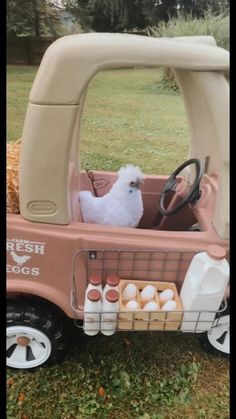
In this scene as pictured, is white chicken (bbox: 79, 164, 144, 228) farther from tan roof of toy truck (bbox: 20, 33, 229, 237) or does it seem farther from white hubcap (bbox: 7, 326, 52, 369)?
white hubcap (bbox: 7, 326, 52, 369)

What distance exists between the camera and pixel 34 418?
3.03 ft

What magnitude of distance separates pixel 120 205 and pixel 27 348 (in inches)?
16.7

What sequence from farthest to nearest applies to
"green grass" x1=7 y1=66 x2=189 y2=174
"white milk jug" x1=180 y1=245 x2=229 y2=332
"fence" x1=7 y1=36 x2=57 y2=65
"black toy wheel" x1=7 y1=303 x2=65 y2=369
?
"green grass" x1=7 y1=66 x2=189 y2=174 → "fence" x1=7 y1=36 x2=57 y2=65 → "black toy wheel" x1=7 y1=303 x2=65 y2=369 → "white milk jug" x1=180 y1=245 x2=229 y2=332

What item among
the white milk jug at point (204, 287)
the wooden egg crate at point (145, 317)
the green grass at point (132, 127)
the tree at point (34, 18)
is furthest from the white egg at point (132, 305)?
the tree at point (34, 18)

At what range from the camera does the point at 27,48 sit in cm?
108

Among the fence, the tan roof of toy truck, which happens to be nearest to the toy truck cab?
the tan roof of toy truck

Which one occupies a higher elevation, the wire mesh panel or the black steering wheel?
the black steering wheel

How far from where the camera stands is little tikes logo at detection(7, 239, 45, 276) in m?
0.86

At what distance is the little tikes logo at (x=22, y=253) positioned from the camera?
34.0 inches

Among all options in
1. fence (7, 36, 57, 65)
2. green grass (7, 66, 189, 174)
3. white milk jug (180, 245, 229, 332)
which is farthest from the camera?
green grass (7, 66, 189, 174)

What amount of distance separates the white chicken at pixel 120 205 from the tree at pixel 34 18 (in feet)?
1.40

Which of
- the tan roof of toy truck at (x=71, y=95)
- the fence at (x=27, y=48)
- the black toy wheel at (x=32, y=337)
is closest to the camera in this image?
the tan roof of toy truck at (x=71, y=95)

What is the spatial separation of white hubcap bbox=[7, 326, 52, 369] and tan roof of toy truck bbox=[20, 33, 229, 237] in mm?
295

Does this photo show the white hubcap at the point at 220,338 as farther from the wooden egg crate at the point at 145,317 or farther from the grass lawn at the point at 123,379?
the wooden egg crate at the point at 145,317
